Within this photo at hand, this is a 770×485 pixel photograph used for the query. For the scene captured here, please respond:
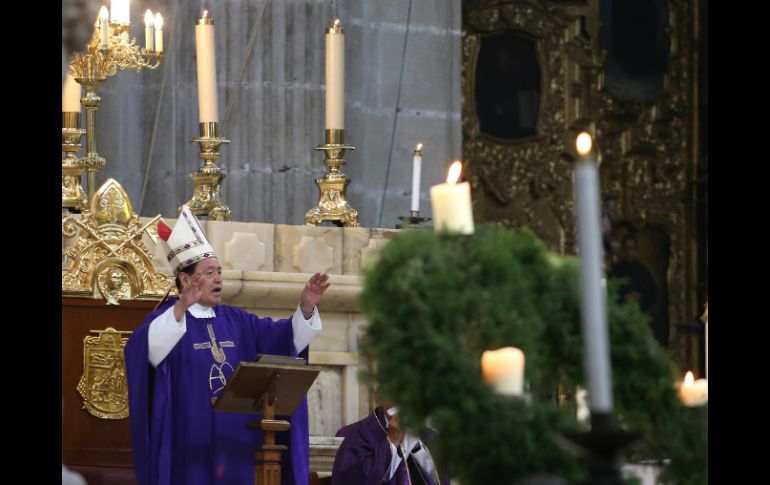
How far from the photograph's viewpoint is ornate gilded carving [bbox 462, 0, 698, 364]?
13.2 meters

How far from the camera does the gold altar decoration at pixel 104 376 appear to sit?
7480 mm

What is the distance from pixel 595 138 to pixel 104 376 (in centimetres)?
685

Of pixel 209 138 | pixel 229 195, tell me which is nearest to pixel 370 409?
pixel 209 138

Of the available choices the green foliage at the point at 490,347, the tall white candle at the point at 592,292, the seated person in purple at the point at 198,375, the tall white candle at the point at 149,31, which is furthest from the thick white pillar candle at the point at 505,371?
the tall white candle at the point at 149,31

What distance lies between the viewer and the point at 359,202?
10.8 meters

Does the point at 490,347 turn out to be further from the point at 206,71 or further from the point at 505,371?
the point at 206,71

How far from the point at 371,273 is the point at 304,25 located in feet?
24.3

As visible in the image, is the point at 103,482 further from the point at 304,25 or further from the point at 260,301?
the point at 304,25

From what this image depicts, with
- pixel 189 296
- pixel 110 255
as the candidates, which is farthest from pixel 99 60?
pixel 189 296

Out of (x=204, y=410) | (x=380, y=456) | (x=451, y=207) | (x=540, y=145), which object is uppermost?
(x=540, y=145)

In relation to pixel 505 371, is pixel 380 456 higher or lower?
lower

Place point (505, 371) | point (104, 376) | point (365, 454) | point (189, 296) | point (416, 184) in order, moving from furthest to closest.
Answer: point (365, 454) < point (104, 376) < point (416, 184) < point (189, 296) < point (505, 371)

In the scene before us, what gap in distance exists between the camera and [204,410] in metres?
7.09

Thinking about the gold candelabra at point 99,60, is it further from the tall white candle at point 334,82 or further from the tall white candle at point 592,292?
the tall white candle at point 592,292
